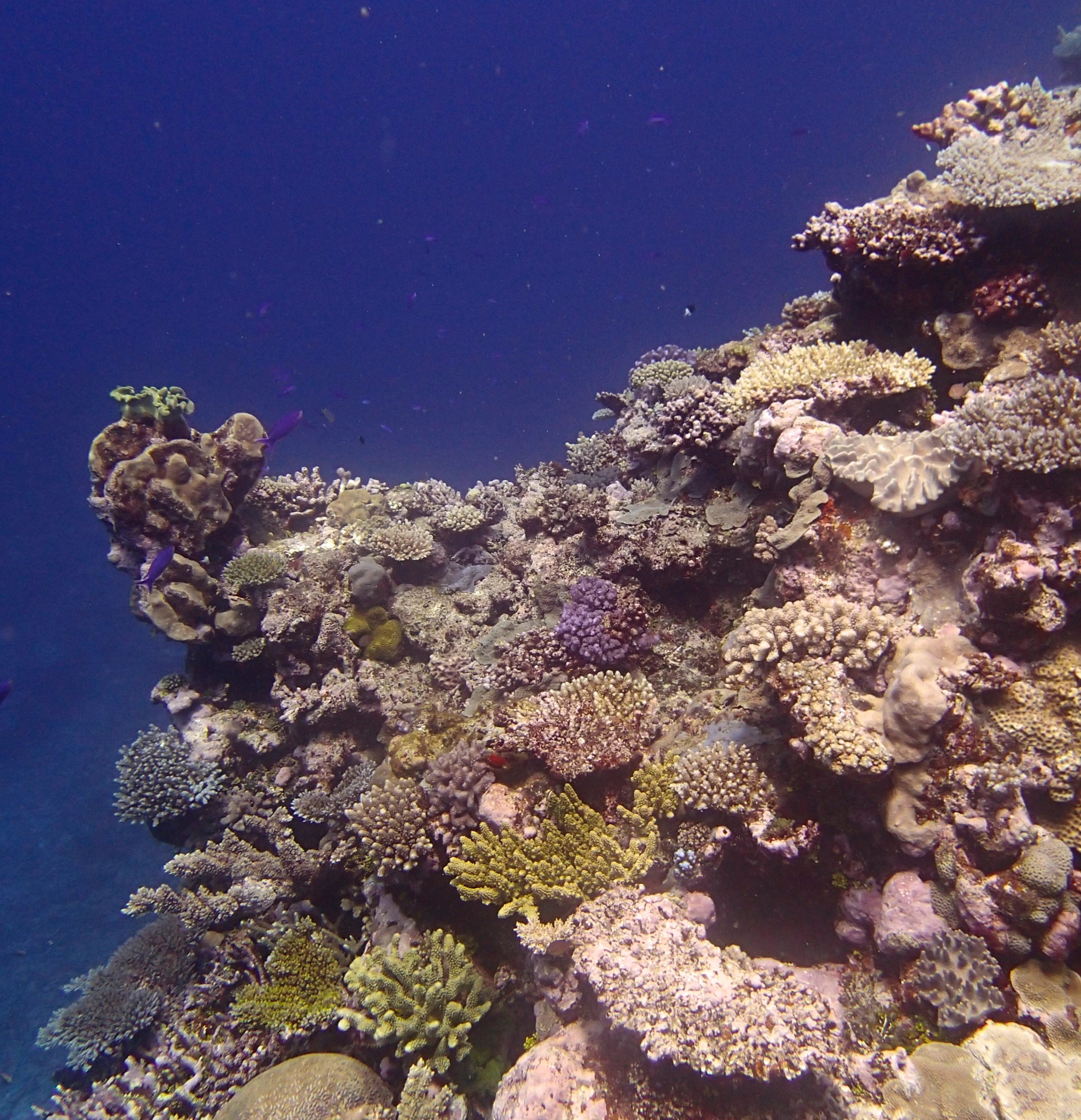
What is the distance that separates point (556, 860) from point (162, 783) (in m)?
6.34

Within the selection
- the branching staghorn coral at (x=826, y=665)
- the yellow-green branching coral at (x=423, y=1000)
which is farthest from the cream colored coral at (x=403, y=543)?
the branching staghorn coral at (x=826, y=665)

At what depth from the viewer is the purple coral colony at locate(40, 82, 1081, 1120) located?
3793mm

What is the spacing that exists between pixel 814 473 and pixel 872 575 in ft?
3.39

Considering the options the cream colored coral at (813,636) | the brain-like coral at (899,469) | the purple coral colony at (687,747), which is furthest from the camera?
the brain-like coral at (899,469)

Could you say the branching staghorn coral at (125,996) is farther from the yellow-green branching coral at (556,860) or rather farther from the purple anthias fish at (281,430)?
the purple anthias fish at (281,430)

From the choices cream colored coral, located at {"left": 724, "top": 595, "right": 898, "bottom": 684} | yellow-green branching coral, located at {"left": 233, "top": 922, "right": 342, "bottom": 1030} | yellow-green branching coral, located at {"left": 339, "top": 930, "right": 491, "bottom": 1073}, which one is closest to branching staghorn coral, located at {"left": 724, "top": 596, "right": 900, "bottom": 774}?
cream colored coral, located at {"left": 724, "top": 595, "right": 898, "bottom": 684}

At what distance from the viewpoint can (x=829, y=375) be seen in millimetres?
6199

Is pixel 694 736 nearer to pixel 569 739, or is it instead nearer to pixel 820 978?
pixel 569 739

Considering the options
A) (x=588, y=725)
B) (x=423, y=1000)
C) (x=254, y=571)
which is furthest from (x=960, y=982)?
(x=254, y=571)

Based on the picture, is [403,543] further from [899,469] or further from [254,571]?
[899,469]

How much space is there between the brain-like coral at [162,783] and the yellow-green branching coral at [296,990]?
9.42 feet

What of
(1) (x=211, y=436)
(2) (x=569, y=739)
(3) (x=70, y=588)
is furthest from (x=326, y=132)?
(2) (x=569, y=739)

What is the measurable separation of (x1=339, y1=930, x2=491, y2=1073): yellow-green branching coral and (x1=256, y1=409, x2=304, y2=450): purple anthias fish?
25.2ft

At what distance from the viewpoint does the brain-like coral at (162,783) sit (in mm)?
8461
